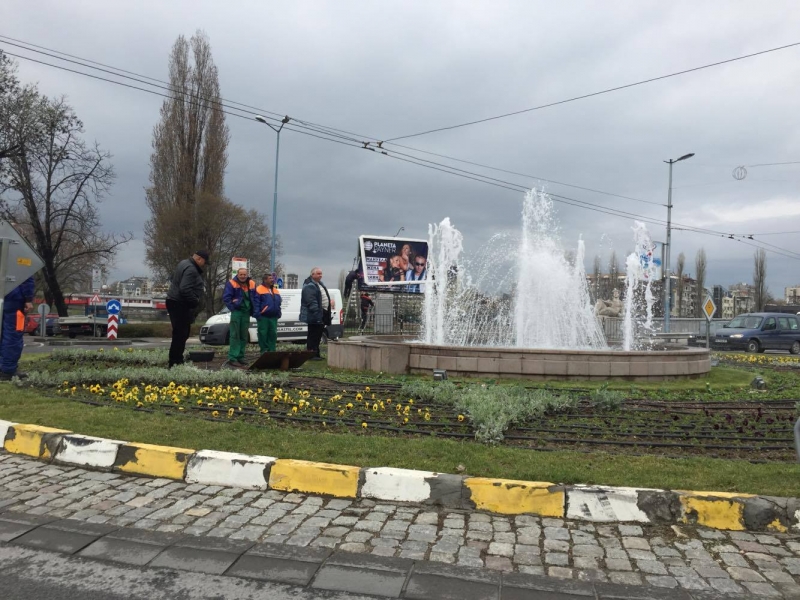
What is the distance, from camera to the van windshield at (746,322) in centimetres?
2474

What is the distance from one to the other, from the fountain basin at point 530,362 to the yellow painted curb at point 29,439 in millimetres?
5765

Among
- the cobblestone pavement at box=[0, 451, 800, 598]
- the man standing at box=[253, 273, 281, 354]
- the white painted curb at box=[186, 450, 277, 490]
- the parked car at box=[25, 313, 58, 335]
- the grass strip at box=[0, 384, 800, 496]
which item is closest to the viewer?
the cobblestone pavement at box=[0, 451, 800, 598]

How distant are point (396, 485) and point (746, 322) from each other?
25.5 meters

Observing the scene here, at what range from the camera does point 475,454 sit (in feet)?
16.9

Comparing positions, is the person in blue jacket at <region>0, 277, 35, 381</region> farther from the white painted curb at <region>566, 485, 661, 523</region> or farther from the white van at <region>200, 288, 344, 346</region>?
the white van at <region>200, 288, 344, 346</region>

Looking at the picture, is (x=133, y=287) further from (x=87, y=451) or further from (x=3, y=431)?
(x=87, y=451)

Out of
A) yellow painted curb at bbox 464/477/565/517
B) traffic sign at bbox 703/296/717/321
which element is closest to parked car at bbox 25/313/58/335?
traffic sign at bbox 703/296/717/321

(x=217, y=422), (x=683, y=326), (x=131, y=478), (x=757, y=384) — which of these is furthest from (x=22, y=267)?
(x=683, y=326)

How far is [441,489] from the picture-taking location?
4414 mm

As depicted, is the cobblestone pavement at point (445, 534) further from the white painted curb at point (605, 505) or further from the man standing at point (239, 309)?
the man standing at point (239, 309)

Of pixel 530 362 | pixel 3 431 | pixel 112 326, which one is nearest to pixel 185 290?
pixel 3 431

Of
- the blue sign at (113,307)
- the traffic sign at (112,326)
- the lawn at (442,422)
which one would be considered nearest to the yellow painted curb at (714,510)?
the lawn at (442,422)

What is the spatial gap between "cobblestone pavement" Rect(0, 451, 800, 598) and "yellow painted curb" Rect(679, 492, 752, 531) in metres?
0.09

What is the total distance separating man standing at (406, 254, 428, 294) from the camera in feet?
141
